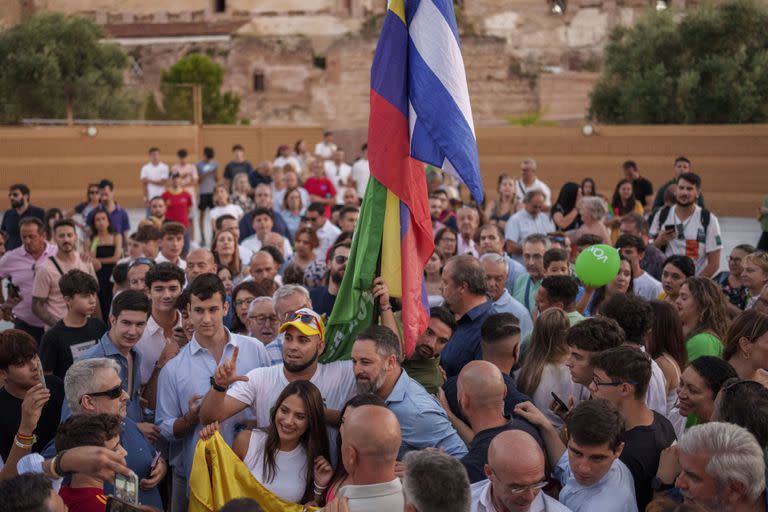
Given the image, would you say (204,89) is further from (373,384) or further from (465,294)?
(373,384)

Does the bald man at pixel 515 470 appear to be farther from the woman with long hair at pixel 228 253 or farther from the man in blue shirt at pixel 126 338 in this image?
the woman with long hair at pixel 228 253

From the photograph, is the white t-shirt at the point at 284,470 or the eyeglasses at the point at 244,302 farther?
the eyeglasses at the point at 244,302

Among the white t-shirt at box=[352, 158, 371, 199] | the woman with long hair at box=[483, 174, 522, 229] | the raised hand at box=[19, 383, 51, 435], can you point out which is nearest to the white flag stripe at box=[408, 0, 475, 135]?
the raised hand at box=[19, 383, 51, 435]

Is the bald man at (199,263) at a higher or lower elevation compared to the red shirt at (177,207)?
higher

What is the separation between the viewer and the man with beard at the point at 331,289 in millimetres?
7711

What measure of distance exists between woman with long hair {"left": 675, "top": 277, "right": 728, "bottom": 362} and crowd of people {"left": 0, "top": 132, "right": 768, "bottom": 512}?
0.05ft

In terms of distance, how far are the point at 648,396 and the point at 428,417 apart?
129 centimetres

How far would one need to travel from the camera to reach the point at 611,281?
7.93 metres

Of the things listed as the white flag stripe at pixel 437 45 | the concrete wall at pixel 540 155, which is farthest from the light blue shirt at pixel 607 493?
the concrete wall at pixel 540 155

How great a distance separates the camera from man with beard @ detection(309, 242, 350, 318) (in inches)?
304

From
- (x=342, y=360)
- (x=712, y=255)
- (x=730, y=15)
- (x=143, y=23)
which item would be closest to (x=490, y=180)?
(x=730, y=15)

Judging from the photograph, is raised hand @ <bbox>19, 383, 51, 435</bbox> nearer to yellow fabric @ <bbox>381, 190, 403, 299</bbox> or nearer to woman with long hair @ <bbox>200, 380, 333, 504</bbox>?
woman with long hair @ <bbox>200, 380, 333, 504</bbox>

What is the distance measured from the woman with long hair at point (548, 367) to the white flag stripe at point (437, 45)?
4.17 feet

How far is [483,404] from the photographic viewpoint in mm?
4805
